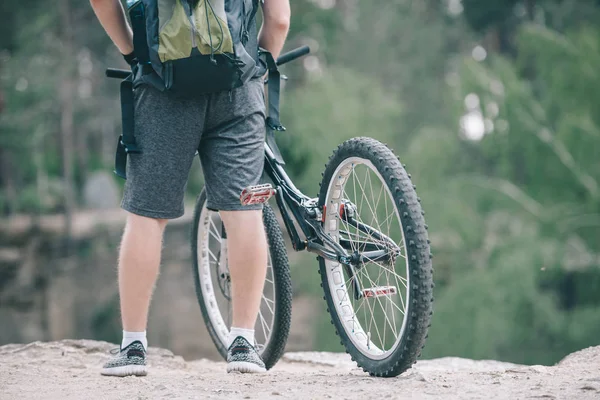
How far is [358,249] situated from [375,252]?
126mm

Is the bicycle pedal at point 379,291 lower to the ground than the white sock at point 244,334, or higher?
higher

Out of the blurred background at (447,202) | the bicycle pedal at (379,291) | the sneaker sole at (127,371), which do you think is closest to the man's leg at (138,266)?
the sneaker sole at (127,371)

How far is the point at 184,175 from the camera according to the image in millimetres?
2830

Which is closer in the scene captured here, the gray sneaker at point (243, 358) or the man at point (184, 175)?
the man at point (184, 175)

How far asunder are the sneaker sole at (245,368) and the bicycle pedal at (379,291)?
21.0 inches

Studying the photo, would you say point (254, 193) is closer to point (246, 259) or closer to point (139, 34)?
point (246, 259)

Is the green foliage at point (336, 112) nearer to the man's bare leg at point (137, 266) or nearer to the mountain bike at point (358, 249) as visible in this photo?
the mountain bike at point (358, 249)

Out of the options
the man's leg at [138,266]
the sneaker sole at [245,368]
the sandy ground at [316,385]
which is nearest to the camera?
the sandy ground at [316,385]

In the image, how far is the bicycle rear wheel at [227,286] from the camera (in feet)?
10.6

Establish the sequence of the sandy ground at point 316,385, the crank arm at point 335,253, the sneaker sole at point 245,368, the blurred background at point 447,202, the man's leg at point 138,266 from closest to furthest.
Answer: the sandy ground at point 316,385 → the crank arm at point 335,253 → the man's leg at point 138,266 → the sneaker sole at point 245,368 → the blurred background at point 447,202

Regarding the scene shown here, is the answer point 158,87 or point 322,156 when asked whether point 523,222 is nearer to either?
point 322,156

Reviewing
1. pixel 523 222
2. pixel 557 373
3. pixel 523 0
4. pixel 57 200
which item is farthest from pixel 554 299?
pixel 557 373

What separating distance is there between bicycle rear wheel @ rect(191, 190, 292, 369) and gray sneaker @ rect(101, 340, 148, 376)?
1.87 ft

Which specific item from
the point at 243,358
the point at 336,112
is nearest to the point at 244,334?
the point at 243,358
